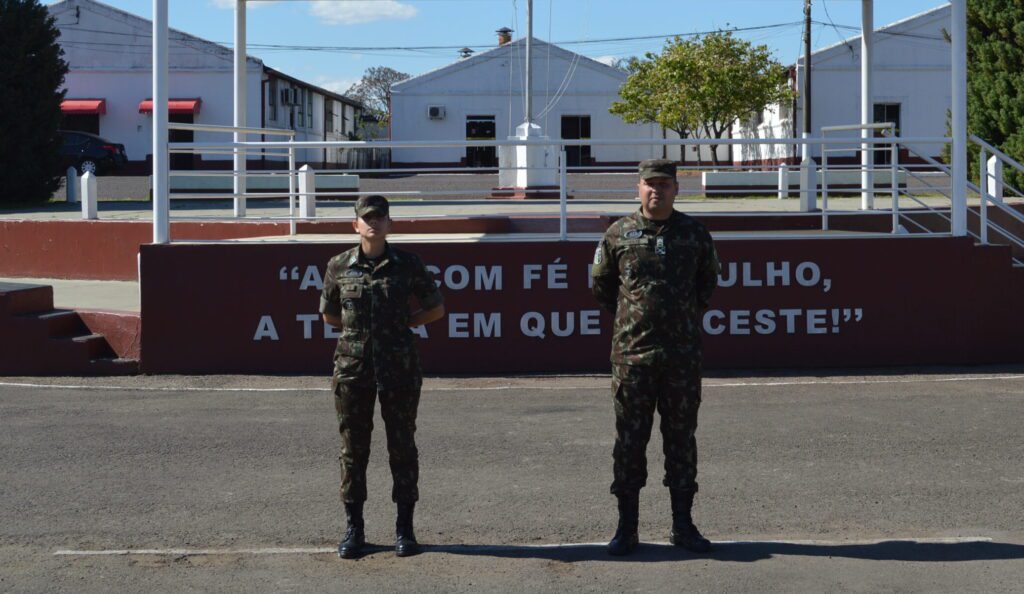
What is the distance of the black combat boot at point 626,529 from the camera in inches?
235

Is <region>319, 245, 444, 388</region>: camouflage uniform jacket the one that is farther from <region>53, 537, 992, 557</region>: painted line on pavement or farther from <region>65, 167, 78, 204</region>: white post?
<region>65, 167, 78, 204</region>: white post

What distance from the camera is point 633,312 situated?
6.05m

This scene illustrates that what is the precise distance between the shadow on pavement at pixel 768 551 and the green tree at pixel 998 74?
17248 millimetres

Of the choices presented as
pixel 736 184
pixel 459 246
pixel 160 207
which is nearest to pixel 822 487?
pixel 459 246

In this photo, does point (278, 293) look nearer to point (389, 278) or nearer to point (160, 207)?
point (160, 207)

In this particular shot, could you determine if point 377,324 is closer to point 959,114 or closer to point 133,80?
point 959,114

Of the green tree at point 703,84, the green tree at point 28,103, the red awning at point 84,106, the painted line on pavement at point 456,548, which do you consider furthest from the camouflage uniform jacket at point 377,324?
the red awning at point 84,106

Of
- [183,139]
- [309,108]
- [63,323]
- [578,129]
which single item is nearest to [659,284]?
[63,323]

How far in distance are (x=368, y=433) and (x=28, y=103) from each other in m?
26.5

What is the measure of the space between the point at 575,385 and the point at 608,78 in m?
41.7

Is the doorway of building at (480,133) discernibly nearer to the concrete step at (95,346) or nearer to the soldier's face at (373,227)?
the concrete step at (95,346)

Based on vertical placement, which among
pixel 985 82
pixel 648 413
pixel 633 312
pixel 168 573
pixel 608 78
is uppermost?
pixel 608 78

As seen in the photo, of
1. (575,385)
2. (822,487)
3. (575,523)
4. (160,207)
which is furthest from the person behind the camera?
(160,207)

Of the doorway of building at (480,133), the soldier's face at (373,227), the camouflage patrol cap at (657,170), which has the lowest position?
the soldier's face at (373,227)
